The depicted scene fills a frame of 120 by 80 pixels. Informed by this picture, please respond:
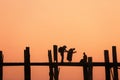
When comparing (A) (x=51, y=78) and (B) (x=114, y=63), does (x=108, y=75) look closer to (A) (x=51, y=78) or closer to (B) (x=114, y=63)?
(B) (x=114, y=63)

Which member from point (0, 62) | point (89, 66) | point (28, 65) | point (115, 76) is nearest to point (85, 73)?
point (89, 66)

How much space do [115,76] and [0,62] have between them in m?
1.94

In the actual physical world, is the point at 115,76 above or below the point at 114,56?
below

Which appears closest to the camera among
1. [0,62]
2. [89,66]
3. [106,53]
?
[89,66]

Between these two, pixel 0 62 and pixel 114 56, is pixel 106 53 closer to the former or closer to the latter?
pixel 114 56

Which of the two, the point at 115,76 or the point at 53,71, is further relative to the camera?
the point at 53,71

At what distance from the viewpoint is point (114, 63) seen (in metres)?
3.66

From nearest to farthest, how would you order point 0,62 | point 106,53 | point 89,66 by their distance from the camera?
point 89,66 < point 106,53 < point 0,62

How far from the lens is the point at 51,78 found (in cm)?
396

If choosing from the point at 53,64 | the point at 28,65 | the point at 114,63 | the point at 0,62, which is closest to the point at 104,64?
the point at 114,63

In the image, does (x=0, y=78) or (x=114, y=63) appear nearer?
(x=114, y=63)

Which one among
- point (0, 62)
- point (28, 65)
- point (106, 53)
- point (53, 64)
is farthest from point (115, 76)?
point (0, 62)

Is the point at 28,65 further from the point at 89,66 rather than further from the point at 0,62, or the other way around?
the point at 89,66

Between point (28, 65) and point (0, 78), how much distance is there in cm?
61
